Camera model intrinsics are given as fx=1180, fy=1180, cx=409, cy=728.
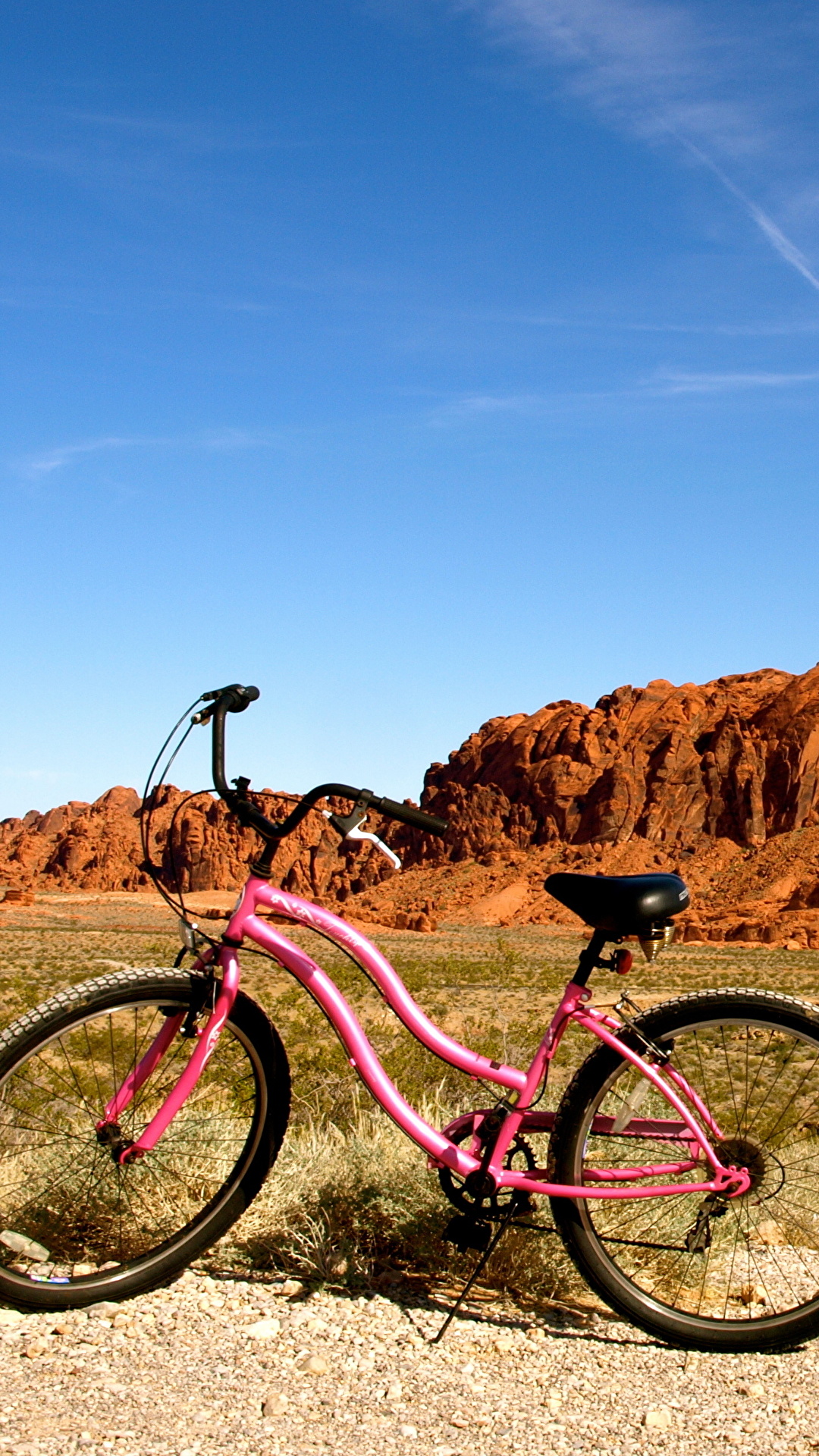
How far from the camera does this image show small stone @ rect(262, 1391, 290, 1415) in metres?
3.04

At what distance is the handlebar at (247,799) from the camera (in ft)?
12.1

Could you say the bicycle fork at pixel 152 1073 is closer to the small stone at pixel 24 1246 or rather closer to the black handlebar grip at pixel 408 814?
the small stone at pixel 24 1246

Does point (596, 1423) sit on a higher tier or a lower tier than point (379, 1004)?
higher

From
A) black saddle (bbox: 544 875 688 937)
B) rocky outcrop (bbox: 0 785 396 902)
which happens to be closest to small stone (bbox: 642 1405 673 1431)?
black saddle (bbox: 544 875 688 937)

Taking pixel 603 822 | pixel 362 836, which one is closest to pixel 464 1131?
pixel 362 836

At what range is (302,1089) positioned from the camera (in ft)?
25.9

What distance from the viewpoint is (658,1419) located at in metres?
3.09

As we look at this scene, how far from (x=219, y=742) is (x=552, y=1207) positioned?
185 cm

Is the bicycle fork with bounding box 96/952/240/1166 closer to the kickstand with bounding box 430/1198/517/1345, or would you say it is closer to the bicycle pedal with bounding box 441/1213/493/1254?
the bicycle pedal with bounding box 441/1213/493/1254

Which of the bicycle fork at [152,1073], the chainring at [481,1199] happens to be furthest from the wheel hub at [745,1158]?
the bicycle fork at [152,1073]

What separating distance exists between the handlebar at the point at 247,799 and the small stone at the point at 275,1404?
158 centimetres

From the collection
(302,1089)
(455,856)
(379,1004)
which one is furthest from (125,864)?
(302,1089)

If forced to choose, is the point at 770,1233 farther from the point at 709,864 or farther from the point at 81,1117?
the point at 709,864

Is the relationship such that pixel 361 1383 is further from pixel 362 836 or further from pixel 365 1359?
pixel 362 836
